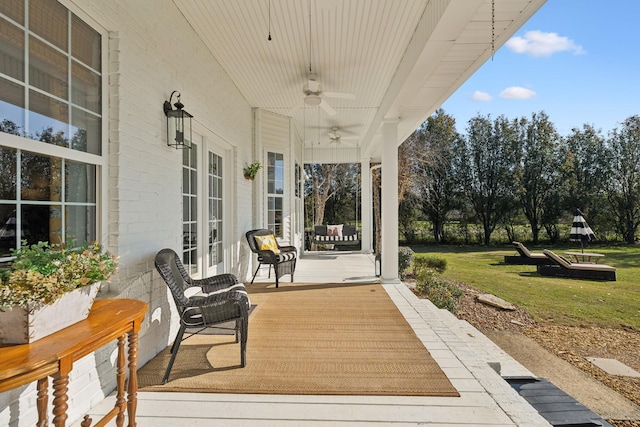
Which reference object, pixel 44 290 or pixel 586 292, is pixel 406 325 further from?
pixel 586 292

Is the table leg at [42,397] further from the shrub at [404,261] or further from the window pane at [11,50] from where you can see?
the shrub at [404,261]

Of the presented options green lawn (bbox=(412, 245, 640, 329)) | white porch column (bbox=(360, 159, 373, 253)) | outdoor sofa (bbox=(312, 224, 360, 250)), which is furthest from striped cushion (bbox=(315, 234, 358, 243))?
green lawn (bbox=(412, 245, 640, 329))

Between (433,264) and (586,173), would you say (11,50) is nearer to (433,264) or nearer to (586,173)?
(433,264)

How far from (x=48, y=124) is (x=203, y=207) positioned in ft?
7.79

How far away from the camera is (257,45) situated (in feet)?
13.2

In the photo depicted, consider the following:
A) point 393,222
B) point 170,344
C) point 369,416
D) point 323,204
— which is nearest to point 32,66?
point 170,344

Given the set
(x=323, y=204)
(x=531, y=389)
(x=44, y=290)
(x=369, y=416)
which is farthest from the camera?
(x=323, y=204)

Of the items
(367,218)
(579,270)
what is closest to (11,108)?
(367,218)

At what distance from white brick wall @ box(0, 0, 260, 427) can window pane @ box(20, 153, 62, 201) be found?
15.1 inches

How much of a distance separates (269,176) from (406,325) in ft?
14.1

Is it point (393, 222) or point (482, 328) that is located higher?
point (393, 222)

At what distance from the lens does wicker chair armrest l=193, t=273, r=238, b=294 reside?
3.17 m

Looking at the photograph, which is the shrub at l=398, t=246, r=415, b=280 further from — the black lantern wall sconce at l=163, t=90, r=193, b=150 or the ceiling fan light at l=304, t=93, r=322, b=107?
the black lantern wall sconce at l=163, t=90, r=193, b=150

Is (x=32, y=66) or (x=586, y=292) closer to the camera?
(x=32, y=66)
